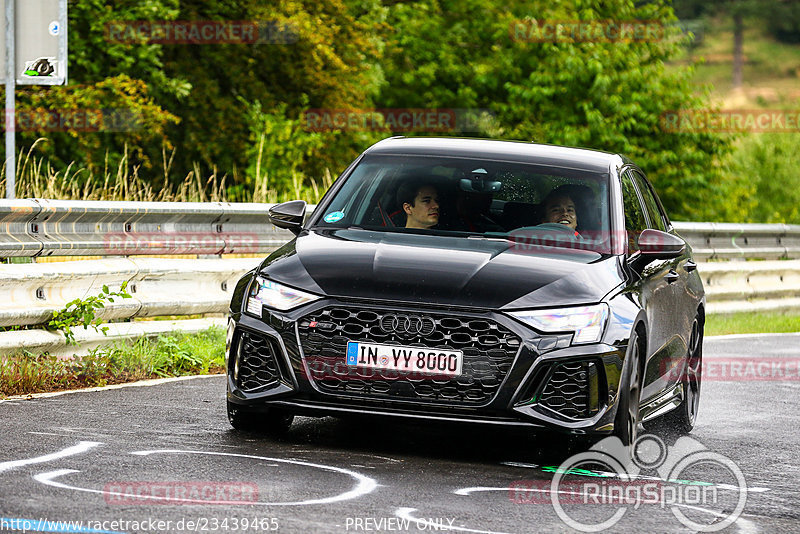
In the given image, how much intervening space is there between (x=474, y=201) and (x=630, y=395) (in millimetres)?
1521

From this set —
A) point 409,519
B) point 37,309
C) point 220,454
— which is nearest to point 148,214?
point 37,309

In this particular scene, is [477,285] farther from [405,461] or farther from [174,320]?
[174,320]

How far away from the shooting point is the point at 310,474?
20.2 ft

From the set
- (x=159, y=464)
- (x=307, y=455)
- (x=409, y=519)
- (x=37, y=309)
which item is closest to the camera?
(x=409, y=519)

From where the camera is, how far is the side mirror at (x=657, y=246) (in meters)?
7.65

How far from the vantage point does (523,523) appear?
214 inches

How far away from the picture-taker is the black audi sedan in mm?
6547

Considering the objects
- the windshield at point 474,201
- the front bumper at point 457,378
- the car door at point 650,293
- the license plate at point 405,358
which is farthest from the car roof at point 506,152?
the license plate at point 405,358

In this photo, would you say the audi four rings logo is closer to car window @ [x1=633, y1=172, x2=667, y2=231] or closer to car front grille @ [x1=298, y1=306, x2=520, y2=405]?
car front grille @ [x1=298, y1=306, x2=520, y2=405]

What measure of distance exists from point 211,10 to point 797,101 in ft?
182

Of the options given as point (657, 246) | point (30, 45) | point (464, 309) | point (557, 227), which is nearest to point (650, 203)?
point (657, 246)

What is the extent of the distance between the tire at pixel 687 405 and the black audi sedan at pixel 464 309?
81cm

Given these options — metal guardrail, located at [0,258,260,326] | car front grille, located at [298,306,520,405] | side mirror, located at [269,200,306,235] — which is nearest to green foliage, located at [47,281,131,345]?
metal guardrail, located at [0,258,260,326]

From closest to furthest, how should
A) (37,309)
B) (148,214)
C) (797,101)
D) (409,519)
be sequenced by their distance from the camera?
(409,519) < (37,309) < (148,214) < (797,101)
